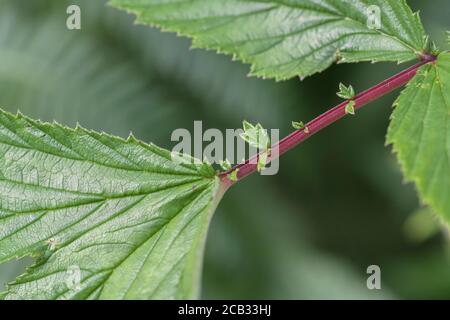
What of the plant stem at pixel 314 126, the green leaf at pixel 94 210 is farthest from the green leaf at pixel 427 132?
the green leaf at pixel 94 210

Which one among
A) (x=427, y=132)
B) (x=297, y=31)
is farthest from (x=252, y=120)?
(x=427, y=132)

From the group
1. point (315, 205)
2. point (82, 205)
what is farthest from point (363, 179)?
point (82, 205)

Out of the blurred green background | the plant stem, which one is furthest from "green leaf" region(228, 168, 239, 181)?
the blurred green background

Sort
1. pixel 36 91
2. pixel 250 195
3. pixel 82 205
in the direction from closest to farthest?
1. pixel 82 205
2. pixel 36 91
3. pixel 250 195

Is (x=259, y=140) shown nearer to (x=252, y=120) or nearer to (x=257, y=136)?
(x=257, y=136)

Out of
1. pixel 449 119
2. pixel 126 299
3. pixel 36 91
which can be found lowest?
pixel 126 299

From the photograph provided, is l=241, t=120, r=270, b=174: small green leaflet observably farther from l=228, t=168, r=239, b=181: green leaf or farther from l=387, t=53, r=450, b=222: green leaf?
l=387, t=53, r=450, b=222: green leaf
